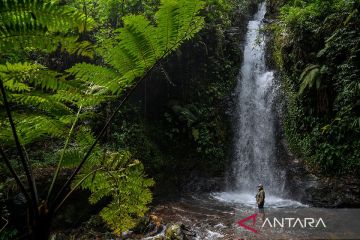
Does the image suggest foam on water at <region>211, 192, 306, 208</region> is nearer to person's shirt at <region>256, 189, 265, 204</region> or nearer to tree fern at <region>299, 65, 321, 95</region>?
person's shirt at <region>256, 189, 265, 204</region>

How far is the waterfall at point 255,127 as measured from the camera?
438 inches

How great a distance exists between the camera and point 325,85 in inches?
387

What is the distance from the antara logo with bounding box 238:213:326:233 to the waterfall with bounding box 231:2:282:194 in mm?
2845

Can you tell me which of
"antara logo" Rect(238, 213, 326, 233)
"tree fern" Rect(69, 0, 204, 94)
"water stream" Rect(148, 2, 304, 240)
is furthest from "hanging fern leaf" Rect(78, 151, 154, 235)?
"antara logo" Rect(238, 213, 326, 233)

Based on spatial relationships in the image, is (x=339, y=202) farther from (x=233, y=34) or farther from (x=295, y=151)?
(x=233, y=34)

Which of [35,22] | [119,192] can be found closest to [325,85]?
[119,192]

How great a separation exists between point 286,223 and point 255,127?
536 cm

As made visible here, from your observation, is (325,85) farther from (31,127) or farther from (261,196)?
(31,127)

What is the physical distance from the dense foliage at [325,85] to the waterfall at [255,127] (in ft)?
2.82

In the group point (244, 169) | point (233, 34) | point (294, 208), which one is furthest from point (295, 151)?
point (233, 34)

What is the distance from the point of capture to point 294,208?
863cm

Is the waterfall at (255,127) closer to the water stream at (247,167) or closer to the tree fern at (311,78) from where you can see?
the water stream at (247,167)

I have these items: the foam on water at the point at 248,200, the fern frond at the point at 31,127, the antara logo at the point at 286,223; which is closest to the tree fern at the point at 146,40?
the fern frond at the point at 31,127

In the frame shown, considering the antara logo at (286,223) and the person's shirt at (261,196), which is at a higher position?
the person's shirt at (261,196)
